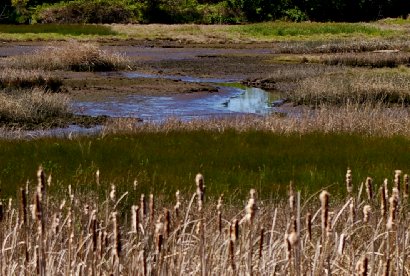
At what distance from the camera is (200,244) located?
13.4ft

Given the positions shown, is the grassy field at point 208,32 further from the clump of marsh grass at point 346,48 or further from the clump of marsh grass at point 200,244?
the clump of marsh grass at point 200,244

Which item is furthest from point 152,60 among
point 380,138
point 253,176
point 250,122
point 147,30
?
point 253,176

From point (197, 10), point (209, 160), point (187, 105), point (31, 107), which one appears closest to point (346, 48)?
point (187, 105)

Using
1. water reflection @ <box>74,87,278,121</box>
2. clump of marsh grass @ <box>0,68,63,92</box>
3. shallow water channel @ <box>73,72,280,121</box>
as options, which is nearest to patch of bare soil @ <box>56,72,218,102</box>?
clump of marsh grass @ <box>0,68,63,92</box>

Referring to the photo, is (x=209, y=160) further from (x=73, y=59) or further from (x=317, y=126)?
(x=73, y=59)

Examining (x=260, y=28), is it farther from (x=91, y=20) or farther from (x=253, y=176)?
(x=253, y=176)

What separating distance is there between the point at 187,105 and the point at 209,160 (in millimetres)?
12097

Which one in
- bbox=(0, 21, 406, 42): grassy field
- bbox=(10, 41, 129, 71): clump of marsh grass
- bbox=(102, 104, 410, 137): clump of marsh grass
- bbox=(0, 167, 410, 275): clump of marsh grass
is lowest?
bbox=(0, 21, 406, 42): grassy field

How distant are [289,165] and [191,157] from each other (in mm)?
1477

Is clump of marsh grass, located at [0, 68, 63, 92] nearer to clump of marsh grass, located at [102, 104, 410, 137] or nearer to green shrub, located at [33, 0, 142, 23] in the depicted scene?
clump of marsh grass, located at [102, 104, 410, 137]

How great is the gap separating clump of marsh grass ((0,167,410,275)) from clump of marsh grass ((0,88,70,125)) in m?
10.9

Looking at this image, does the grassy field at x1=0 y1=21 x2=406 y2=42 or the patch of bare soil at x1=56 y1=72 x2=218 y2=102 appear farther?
the grassy field at x1=0 y1=21 x2=406 y2=42

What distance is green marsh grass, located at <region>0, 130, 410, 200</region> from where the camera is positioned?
33.3ft

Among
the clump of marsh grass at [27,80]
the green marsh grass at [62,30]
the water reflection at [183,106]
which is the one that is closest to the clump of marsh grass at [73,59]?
the clump of marsh grass at [27,80]
